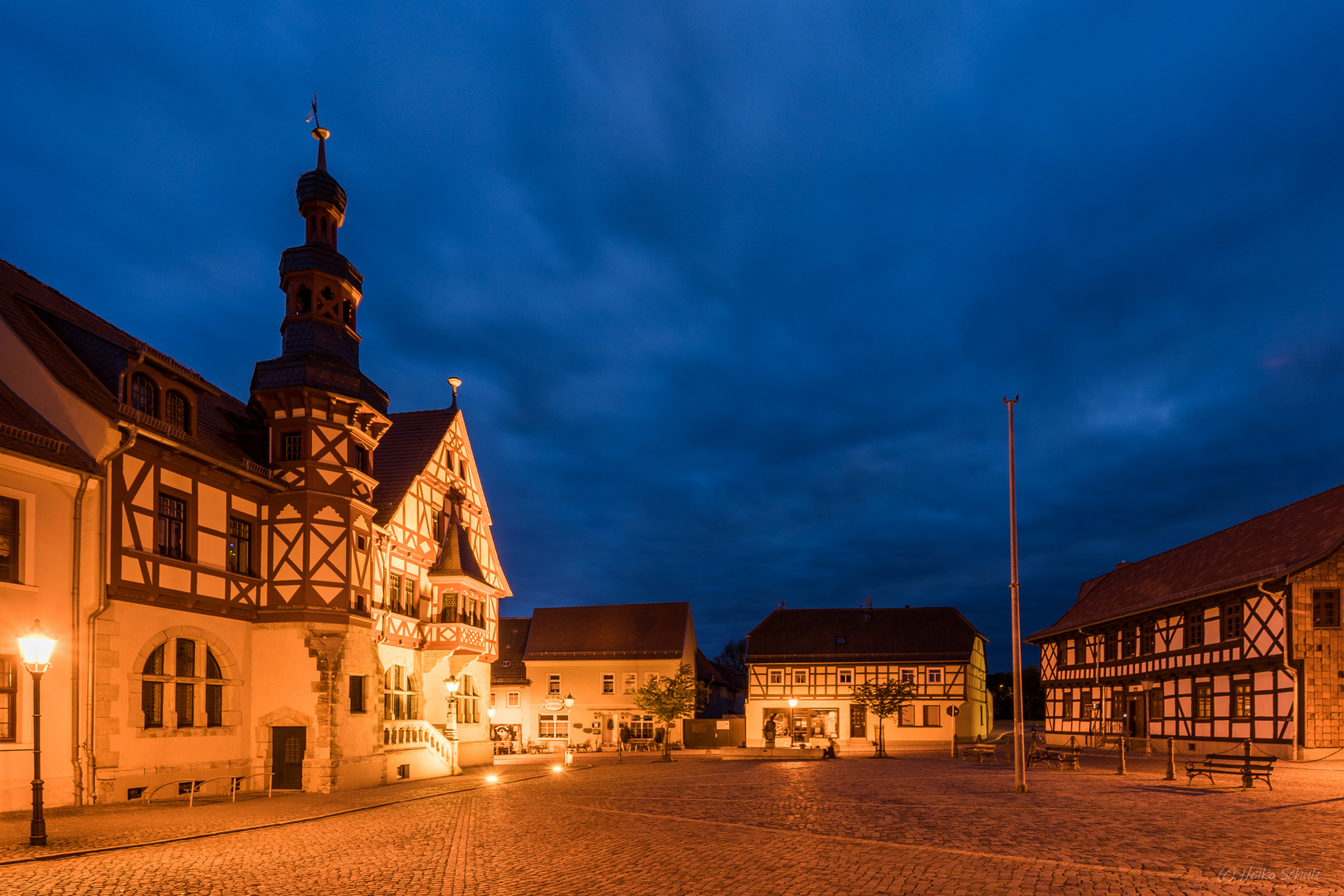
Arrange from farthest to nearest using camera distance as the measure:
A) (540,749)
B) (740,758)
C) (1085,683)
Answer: (540,749) → (1085,683) → (740,758)

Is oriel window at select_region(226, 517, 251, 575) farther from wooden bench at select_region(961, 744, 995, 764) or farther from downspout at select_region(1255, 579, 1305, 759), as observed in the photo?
downspout at select_region(1255, 579, 1305, 759)

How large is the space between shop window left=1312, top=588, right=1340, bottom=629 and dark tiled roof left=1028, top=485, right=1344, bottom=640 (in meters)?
1.28

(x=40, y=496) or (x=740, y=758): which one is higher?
(x=40, y=496)

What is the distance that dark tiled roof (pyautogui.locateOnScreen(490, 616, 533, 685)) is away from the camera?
62.1 metres

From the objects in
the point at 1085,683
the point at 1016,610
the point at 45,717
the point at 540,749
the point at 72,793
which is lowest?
the point at 540,749

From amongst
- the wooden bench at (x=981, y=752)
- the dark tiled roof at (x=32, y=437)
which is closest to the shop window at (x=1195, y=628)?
the wooden bench at (x=981, y=752)

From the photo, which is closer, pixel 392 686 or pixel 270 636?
pixel 270 636

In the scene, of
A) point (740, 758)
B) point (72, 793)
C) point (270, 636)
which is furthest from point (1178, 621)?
point (72, 793)

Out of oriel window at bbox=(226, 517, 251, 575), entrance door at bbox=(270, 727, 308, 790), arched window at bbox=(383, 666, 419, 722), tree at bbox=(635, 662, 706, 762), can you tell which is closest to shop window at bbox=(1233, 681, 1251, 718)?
tree at bbox=(635, 662, 706, 762)

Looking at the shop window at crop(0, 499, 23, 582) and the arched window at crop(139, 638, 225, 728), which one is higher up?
the shop window at crop(0, 499, 23, 582)

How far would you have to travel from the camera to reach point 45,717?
18.2 m

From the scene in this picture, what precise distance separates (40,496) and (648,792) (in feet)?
48.7

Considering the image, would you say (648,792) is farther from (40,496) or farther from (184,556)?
(40,496)

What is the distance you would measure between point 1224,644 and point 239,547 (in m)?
34.2
